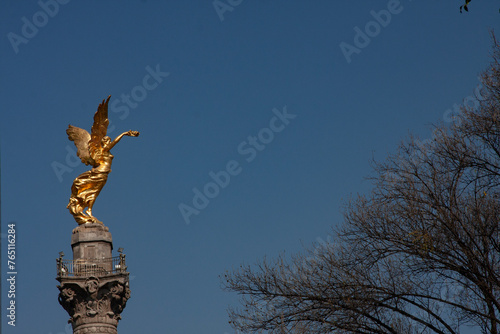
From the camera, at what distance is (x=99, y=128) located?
30297mm

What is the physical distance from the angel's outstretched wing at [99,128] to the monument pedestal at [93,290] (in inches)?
162

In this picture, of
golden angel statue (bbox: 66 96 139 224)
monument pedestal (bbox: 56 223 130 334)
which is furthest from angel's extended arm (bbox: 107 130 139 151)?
monument pedestal (bbox: 56 223 130 334)

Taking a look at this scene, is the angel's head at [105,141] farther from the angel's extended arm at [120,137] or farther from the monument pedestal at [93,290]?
the monument pedestal at [93,290]

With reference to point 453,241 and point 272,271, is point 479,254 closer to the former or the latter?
point 453,241

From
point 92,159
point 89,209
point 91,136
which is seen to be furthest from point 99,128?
point 89,209

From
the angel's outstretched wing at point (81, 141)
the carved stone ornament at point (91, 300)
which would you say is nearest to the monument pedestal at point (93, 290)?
the carved stone ornament at point (91, 300)

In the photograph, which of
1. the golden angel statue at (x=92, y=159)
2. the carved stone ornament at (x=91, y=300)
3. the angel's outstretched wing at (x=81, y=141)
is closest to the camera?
the carved stone ornament at (x=91, y=300)

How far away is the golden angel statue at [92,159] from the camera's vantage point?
29.3 meters

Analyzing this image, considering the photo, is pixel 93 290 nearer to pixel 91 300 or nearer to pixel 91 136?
pixel 91 300

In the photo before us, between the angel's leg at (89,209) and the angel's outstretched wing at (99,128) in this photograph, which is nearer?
the angel's leg at (89,209)

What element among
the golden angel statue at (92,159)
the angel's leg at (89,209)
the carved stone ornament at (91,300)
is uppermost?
the golden angel statue at (92,159)

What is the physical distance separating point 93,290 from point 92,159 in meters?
5.49

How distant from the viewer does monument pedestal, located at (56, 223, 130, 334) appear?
27.0m

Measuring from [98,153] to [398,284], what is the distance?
14.2 m
